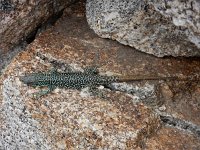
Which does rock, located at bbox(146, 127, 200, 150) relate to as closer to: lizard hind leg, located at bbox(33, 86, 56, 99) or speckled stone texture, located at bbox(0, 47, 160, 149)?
speckled stone texture, located at bbox(0, 47, 160, 149)

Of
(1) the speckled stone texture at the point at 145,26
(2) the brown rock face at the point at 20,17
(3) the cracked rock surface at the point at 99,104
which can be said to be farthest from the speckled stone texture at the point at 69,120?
(1) the speckled stone texture at the point at 145,26

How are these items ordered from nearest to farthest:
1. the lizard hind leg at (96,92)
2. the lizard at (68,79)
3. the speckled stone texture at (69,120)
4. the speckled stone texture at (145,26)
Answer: the speckled stone texture at (145,26) → the speckled stone texture at (69,120) → the lizard hind leg at (96,92) → the lizard at (68,79)

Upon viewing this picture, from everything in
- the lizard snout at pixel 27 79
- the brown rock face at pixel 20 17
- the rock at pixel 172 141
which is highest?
the brown rock face at pixel 20 17

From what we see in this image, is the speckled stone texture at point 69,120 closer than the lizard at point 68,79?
Yes

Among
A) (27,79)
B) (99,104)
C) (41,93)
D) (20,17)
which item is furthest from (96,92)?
(20,17)

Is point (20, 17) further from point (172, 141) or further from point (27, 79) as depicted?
point (172, 141)

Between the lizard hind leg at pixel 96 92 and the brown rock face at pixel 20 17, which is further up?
→ the brown rock face at pixel 20 17

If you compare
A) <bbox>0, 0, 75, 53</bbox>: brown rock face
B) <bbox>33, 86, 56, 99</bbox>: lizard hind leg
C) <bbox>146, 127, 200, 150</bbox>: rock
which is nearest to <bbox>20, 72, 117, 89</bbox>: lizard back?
<bbox>33, 86, 56, 99</bbox>: lizard hind leg

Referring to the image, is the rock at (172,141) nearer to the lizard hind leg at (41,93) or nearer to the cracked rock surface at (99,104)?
the cracked rock surface at (99,104)
